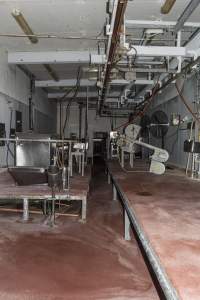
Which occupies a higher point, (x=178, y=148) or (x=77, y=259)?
(x=178, y=148)

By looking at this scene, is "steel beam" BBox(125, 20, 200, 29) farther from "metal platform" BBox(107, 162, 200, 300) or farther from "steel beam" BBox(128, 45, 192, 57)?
"metal platform" BBox(107, 162, 200, 300)

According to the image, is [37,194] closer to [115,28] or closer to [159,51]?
[115,28]

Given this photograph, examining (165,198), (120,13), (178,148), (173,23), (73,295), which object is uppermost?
(173,23)

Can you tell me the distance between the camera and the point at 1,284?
2.22m

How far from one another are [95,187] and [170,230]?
458 centimetres

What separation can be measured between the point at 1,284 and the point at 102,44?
3.60m

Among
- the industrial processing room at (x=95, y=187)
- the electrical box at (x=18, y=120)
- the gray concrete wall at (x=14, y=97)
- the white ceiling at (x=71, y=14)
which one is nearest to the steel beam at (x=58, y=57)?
the industrial processing room at (x=95, y=187)

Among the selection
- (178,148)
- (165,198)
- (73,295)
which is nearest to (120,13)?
(165,198)

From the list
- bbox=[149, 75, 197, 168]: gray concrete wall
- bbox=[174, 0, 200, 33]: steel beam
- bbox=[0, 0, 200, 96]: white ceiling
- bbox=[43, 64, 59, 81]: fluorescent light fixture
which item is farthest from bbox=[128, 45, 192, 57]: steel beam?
bbox=[43, 64, 59, 81]: fluorescent light fixture

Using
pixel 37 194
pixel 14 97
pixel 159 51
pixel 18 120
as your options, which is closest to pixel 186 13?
pixel 159 51

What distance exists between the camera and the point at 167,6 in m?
3.19

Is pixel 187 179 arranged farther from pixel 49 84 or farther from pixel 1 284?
pixel 49 84

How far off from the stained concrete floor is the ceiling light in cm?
249

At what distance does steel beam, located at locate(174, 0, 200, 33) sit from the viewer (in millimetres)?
2825
